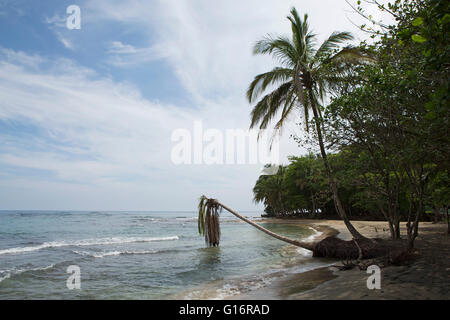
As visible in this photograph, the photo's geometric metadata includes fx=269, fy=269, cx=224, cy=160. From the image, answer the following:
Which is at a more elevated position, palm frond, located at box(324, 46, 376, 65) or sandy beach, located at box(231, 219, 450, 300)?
palm frond, located at box(324, 46, 376, 65)

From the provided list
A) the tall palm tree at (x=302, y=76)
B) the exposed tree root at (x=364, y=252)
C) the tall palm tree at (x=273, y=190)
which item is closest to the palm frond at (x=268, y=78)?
the tall palm tree at (x=302, y=76)

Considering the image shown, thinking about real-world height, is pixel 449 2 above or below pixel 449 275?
above

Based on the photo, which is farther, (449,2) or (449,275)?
(449,275)

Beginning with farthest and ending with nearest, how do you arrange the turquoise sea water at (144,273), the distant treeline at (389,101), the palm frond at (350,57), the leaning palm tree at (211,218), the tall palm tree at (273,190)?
the tall palm tree at (273,190), the leaning palm tree at (211,218), the palm frond at (350,57), the turquoise sea water at (144,273), the distant treeline at (389,101)

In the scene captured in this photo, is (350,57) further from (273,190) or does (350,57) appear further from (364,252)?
(273,190)

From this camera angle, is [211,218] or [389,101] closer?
[389,101]

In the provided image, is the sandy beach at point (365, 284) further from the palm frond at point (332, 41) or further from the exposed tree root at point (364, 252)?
the palm frond at point (332, 41)

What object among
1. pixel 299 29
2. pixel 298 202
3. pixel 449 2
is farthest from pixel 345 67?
pixel 298 202

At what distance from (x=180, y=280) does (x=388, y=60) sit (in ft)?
28.6

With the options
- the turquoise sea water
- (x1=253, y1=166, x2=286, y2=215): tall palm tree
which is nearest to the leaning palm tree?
the turquoise sea water

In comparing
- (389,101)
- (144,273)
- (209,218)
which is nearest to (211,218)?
(209,218)

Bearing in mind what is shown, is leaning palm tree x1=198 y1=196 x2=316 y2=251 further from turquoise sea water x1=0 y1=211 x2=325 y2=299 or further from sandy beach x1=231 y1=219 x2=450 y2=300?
sandy beach x1=231 y1=219 x2=450 y2=300

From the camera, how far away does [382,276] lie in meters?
6.33

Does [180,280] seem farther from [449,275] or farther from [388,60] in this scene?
[388,60]
